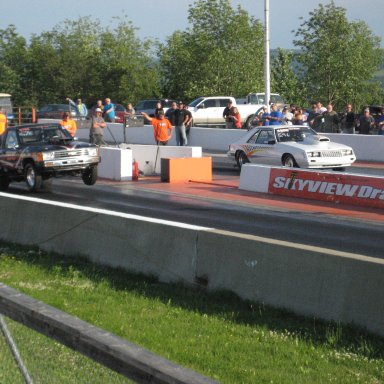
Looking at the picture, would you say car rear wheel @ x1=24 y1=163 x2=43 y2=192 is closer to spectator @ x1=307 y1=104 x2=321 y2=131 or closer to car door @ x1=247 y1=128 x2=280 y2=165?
car door @ x1=247 y1=128 x2=280 y2=165

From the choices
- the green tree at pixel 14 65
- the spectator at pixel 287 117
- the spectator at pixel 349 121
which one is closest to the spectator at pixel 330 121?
the spectator at pixel 349 121

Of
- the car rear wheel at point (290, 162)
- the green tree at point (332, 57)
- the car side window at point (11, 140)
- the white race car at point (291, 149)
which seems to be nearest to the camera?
the car side window at point (11, 140)

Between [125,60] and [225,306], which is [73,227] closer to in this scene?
[225,306]

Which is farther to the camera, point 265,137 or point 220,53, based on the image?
point 220,53

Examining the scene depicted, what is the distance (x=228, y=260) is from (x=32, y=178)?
495 inches

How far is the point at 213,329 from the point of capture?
296 inches

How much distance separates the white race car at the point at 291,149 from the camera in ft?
75.2

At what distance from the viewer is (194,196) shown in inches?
804

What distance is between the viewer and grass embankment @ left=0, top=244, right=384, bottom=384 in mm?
6234

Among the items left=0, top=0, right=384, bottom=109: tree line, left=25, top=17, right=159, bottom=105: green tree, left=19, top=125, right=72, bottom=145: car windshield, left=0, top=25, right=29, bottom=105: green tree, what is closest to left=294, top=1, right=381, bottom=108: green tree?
left=0, top=0, right=384, bottom=109: tree line

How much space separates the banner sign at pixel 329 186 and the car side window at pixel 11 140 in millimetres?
6280

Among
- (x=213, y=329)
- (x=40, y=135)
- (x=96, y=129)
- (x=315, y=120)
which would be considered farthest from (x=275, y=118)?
(x=213, y=329)

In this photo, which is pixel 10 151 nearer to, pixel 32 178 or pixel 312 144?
pixel 32 178

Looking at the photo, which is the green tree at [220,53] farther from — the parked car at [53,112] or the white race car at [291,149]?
the white race car at [291,149]
